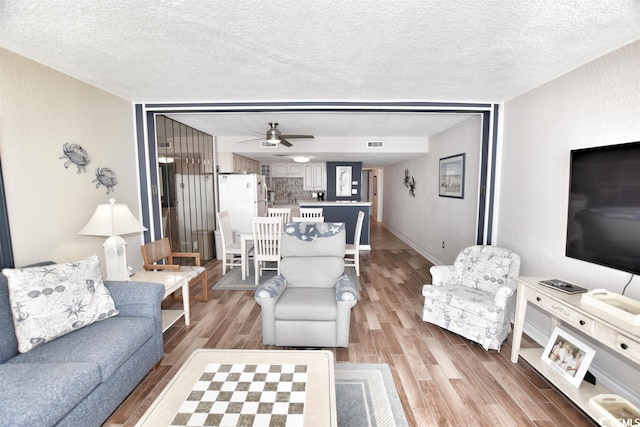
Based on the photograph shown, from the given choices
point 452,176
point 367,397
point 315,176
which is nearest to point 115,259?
point 367,397

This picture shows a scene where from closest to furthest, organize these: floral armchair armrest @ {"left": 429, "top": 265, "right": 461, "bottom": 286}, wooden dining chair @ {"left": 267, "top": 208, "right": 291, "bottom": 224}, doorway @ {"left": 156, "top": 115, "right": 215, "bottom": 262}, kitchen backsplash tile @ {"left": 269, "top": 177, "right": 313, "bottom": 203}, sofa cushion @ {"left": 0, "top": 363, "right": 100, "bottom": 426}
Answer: sofa cushion @ {"left": 0, "top": 363, "right": 100, "bottom": 426} < floral armchair armrest @ {"left": 429, "top": 265, "right": 461, "bottom": 286} < doorway @ {"left": 156, "top": 115, "right": 215, "bottom": 262} < wooden dining chair @ {"left": 267, "top": 208, "right": 291, "bottom": 224} < kitchen backsplash tile @ {"left": 269, "top": 177, "right": 313, "bottom": 203}

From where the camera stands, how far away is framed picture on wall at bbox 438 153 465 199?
4050mm

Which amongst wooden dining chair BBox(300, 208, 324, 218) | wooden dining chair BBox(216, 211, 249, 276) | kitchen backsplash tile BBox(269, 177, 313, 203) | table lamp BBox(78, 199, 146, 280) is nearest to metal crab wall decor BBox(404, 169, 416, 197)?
wooden dining chair BBox(300, 208, 324, 218)

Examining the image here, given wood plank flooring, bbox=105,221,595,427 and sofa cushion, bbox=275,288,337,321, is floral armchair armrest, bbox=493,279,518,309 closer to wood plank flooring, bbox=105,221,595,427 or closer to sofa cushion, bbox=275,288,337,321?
wood plank flooring, bbox=105,221,595,427

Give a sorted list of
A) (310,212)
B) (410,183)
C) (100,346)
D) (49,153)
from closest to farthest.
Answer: (100,346)
(49,153)
(310,212)
(410,183)

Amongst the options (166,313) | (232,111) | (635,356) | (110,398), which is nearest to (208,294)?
(166,313)

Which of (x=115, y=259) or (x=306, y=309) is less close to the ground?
(x=115, y=259)

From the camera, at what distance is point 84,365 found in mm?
1461

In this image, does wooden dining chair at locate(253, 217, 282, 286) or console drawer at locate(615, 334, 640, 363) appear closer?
console drawer at locate(615, 334, 640, 363)

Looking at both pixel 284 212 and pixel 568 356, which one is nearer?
pixel 568 356

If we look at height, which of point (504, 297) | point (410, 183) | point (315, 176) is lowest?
point (504, 297)

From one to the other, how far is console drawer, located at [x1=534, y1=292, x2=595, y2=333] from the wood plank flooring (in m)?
0.58

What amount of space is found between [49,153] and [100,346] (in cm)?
160

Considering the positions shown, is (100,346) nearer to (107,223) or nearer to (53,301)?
(53,301)
